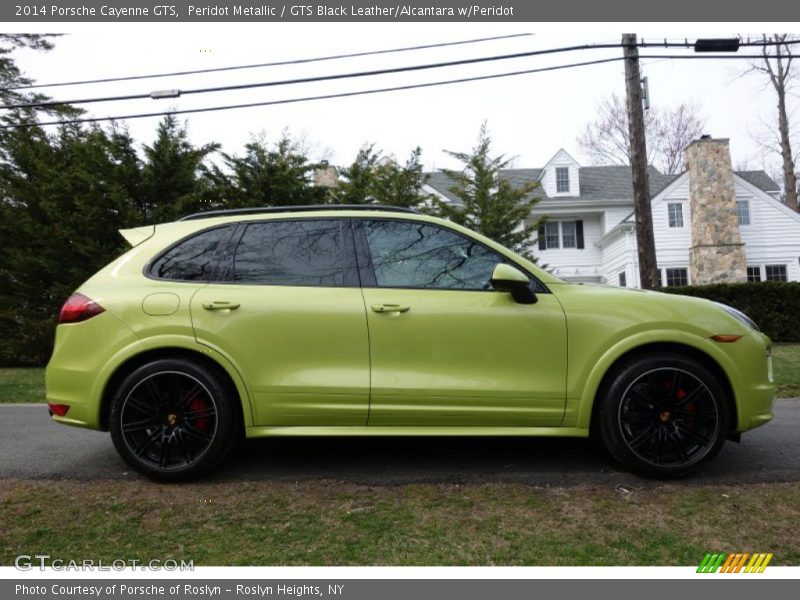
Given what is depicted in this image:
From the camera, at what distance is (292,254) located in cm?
382

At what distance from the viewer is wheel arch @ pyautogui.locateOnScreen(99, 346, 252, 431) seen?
3555 mm

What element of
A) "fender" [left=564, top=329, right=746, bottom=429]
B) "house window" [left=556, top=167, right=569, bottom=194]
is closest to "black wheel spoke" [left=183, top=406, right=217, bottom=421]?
"fender" [left=564, top=329, right=746, bottom=429]

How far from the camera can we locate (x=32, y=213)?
503 inches

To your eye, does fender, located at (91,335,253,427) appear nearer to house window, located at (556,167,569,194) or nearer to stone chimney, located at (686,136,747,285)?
stone chimney, located at (686,136,747,285)

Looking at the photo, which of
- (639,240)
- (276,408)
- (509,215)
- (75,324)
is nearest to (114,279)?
(75,324)

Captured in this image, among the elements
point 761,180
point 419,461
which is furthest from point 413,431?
point 761,180

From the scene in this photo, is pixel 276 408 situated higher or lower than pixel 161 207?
lower

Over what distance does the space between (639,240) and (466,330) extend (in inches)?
332

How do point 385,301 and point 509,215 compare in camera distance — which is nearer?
point 385,301

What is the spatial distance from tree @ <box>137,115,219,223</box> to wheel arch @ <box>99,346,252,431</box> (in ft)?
28.7

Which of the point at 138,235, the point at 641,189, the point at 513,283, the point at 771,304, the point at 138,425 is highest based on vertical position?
the point at 641,189

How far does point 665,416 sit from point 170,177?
11181mm

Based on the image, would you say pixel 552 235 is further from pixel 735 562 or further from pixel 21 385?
pixel 735 562

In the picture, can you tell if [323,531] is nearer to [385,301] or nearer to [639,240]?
[385,301]
